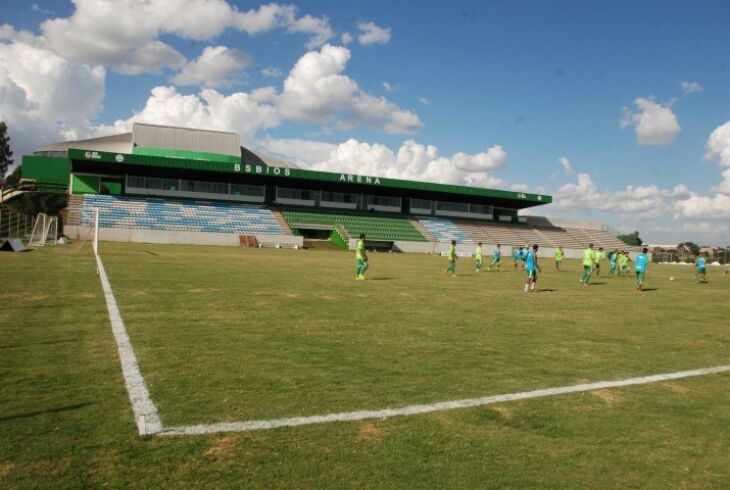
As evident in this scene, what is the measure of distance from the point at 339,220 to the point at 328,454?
6215 cm

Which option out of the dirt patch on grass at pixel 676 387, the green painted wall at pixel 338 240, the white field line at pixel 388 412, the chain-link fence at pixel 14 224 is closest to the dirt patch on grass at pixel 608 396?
the white field line at pixel 388 412

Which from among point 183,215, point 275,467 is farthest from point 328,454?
point 183,215

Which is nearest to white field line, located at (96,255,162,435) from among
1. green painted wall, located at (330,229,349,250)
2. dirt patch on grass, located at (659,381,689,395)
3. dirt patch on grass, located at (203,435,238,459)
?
dirt patch on grass, located at (203,435,238,459)

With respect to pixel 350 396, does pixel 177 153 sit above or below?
above

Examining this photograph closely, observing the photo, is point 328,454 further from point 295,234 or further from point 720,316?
point 295,234

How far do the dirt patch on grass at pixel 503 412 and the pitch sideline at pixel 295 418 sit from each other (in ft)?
0.46

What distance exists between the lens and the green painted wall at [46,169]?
66812 millimetres

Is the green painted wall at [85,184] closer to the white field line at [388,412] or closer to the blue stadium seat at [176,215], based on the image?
the blue stadium seat at [176,215]

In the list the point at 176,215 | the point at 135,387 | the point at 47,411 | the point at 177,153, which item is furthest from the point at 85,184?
the point at 47,411

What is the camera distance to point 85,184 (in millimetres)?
62969

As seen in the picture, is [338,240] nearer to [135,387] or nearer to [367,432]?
[135,387]

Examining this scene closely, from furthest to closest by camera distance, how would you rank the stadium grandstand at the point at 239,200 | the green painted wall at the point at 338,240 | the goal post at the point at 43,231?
the green painted wall at the point at 338,240, the stadium grandstand at the point at 239,200, the goal post at the point at 43,231

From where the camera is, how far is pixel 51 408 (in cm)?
524

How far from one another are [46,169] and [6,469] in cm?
7412
